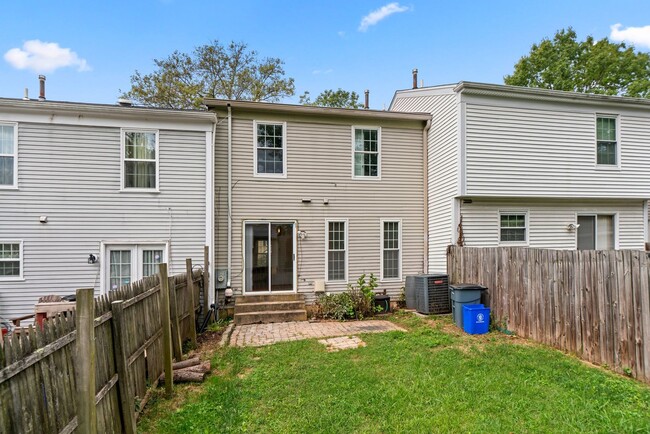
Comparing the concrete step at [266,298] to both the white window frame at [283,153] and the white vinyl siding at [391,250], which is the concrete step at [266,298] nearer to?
the white vinyl siding at [391,250]

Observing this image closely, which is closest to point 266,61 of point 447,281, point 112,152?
point 112,152

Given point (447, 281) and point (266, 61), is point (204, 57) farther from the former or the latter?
point (447, 281)

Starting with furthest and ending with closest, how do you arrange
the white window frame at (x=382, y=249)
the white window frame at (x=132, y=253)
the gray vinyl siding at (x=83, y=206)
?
the white window frame at (x=382, y=249), the white window frame at (x=132, y=253), the gray vinyl siding at (x=83, y=206)

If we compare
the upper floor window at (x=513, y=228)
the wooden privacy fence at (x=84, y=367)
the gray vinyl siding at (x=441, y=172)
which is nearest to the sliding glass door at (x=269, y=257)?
the gray vinyl siding at (x=441, y=172)

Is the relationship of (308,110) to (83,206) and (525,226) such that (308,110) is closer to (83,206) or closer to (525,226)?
(83,206)

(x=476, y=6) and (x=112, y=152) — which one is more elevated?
(x=476, y=6)

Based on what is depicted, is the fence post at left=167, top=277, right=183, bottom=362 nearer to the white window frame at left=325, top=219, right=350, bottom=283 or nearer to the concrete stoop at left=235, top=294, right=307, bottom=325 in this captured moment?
the concrete stoop at left=235, top=294, right=307, bottom=325

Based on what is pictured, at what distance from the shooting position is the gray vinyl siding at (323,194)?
352 inches

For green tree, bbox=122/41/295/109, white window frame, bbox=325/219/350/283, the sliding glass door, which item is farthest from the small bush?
green tree, bbox=122/41/295/109

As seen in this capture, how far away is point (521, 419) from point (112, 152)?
9585mm

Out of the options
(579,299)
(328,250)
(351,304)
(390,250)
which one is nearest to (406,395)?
(579,299)

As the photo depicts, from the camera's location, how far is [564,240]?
30.9 ft

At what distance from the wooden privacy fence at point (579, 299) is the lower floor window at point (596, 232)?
15.0 ft

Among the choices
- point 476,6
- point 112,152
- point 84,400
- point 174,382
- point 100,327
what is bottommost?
point 174,382
